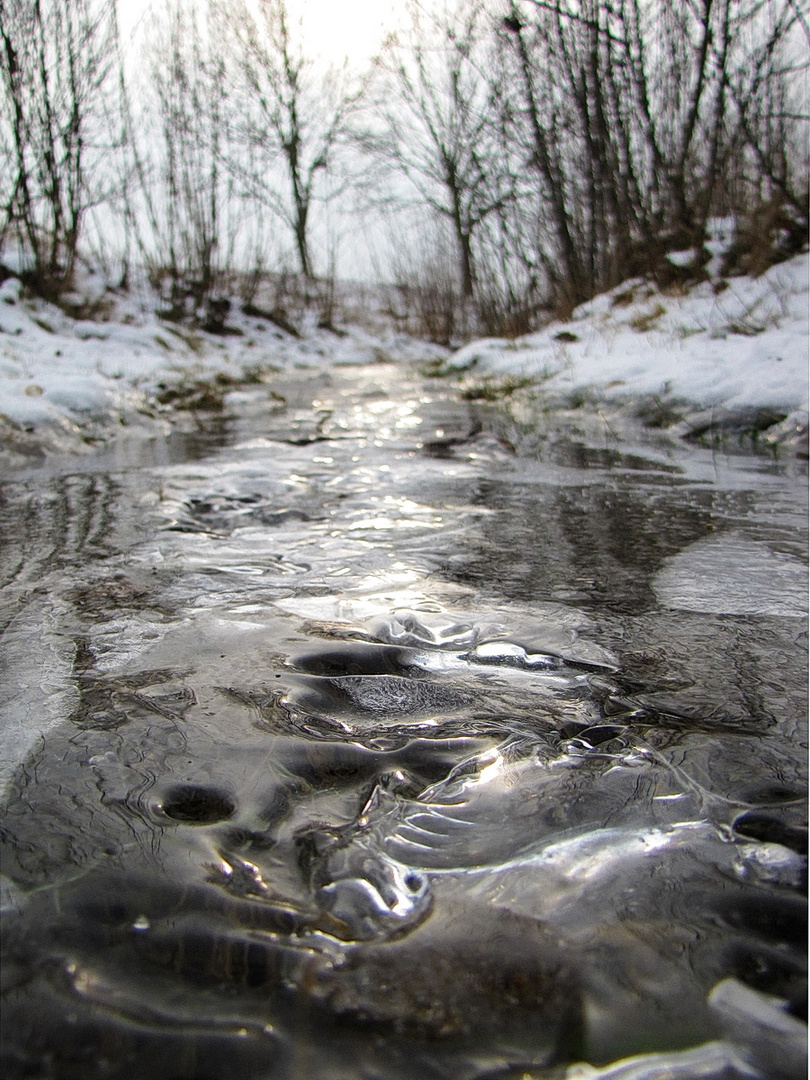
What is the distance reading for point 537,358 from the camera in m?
6.62

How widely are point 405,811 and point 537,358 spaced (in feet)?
20.1

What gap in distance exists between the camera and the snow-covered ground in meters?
3.89

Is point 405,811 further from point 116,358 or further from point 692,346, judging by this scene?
point 116,358

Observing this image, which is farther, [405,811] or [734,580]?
[734,580]

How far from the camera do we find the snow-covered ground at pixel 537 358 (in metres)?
3.89

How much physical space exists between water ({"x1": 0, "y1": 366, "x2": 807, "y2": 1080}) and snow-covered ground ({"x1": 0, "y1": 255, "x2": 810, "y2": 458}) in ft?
7.23

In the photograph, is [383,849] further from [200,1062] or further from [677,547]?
[677,547]

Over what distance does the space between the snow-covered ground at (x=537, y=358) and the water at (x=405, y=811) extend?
220 centimetres

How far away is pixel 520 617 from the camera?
147 cm

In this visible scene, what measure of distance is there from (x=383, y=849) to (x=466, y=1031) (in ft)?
0.73

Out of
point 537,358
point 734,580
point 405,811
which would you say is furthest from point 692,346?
point 405,811

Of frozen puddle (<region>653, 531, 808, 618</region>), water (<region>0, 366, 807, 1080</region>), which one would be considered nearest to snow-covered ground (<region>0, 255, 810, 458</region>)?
frozen puddle (<region>653, 531, 808, 618</region>)

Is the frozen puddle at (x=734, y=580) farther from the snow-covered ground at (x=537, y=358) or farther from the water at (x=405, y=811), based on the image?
the snow-covered ground at (x=537, y=358)

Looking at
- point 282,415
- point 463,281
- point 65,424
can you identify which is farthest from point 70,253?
point 463,281
